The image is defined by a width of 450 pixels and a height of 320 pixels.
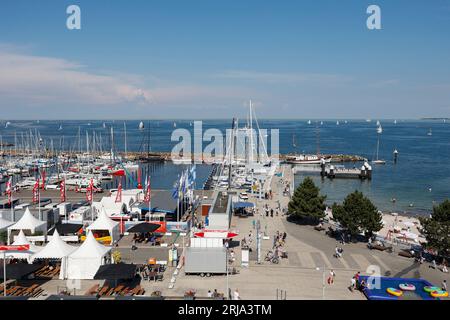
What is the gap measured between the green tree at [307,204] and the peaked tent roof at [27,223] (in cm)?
2032

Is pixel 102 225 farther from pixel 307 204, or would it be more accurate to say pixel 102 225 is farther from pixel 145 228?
pixel 307 204

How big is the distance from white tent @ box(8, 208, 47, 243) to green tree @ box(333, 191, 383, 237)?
72.4ft

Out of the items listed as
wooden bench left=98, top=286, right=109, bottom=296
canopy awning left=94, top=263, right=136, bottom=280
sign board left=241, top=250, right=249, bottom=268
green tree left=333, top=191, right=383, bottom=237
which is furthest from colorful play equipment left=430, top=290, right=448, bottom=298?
wooden bench left=98, top=286, right=109, bottom=296

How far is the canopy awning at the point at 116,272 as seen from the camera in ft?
66.2

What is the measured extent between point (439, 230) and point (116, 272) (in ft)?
65.3

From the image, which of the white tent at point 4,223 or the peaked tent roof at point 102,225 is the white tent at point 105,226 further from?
the white tent at point 4,223

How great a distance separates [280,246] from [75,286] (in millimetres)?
13882

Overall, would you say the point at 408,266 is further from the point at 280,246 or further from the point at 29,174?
the point at 29,174

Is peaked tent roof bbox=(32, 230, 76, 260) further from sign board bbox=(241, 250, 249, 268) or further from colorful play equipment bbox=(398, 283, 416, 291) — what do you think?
colorful play equipment bbox=(398, 283, 416, 291)

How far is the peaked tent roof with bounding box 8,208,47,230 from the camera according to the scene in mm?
28844

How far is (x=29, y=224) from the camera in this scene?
2909 centimetres

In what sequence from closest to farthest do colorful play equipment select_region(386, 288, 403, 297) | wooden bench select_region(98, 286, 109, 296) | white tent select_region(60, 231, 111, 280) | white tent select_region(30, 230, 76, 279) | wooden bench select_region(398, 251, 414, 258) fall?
colorful play equipment select_region(386, 288, 403, 297), wooden bench select_region(98, 286, 109, 296), white tent select_region(60, 231, 111, 280), white tent select_region(30, 230, 76, 279), wooden bench select_region(398, 251, 414, 258)

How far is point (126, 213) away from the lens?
36031 millimetres
